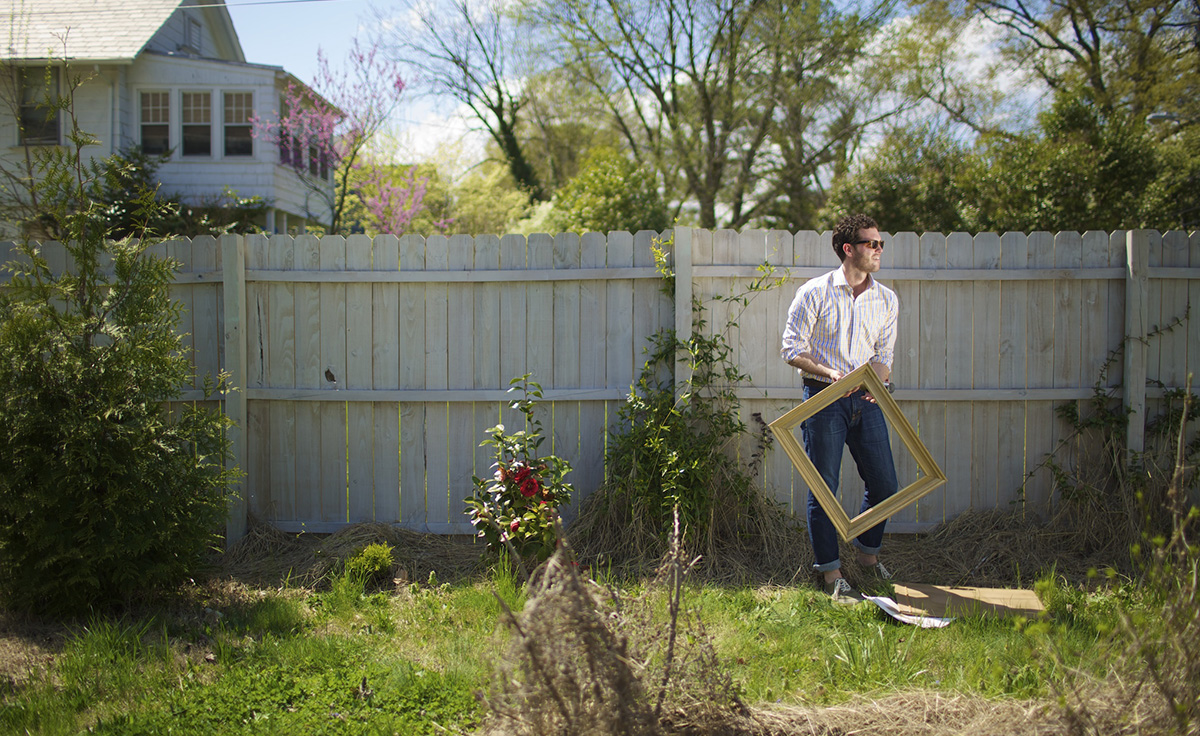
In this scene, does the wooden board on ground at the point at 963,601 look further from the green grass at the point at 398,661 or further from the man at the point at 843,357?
the man at the point at 843,357

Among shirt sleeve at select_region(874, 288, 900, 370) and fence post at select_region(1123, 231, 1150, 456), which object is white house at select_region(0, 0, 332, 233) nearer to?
shirt sleeve at select_region(874, 288, 900, 370)

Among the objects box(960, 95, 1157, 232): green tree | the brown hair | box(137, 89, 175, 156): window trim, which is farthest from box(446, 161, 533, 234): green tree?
the brown hair

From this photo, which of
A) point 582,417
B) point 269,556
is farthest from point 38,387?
point 582,417

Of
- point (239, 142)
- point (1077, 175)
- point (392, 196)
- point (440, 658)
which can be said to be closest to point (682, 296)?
point (440, 658)

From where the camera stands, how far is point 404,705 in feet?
9.08

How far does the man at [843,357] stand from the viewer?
3932 mm

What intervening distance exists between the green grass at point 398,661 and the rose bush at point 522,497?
1.12 ft

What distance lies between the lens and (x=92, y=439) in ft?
11.8

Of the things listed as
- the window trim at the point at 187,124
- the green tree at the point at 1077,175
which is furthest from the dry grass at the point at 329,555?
the window trim at the point at 187,124

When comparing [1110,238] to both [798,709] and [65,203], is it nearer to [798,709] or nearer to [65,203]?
[798,709]

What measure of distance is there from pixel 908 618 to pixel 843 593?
0.48 meters

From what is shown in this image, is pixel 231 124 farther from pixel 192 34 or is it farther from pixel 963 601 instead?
pixel 963 601

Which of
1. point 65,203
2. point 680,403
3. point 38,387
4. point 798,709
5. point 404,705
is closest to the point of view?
point 798,709

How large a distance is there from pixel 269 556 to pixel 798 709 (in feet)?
10.6
